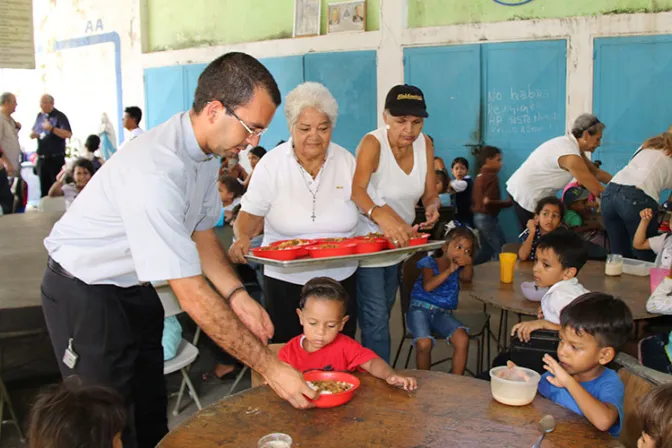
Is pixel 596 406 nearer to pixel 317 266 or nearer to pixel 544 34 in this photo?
pixel 317 266

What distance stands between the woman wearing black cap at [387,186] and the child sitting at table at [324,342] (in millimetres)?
661

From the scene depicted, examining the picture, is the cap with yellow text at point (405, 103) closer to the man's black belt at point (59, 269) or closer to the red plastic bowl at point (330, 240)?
the red plastic bowl at point (330, 240)

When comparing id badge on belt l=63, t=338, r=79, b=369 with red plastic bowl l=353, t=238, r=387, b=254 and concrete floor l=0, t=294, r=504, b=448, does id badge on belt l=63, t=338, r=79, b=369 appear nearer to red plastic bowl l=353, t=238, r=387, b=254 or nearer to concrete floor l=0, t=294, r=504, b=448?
concrete floor l=0, t=294, r=504, b=448

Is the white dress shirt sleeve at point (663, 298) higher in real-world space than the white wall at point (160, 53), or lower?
lower

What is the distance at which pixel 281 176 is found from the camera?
331 cm

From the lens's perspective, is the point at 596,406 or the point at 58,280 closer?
the point at 596,406

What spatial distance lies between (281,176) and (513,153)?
5.72 meters

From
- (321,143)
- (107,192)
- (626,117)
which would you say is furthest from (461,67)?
(107,192)

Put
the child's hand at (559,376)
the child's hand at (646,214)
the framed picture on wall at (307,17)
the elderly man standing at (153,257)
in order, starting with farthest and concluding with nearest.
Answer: the framed picture on wall at (307,17), the child's hand at (646,214), the child's hand at (559,376), the elderly man standing at (153,257)

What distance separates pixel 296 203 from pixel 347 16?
674cm

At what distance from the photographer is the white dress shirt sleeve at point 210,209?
251 centimetres

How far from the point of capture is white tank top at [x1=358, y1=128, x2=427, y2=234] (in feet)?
11.9

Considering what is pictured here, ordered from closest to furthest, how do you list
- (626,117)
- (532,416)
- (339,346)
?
(532,416)
(339,346)
(626,117)

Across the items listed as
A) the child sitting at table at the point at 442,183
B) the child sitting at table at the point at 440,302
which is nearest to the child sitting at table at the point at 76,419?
the child sitting at table at the point at 440,302
